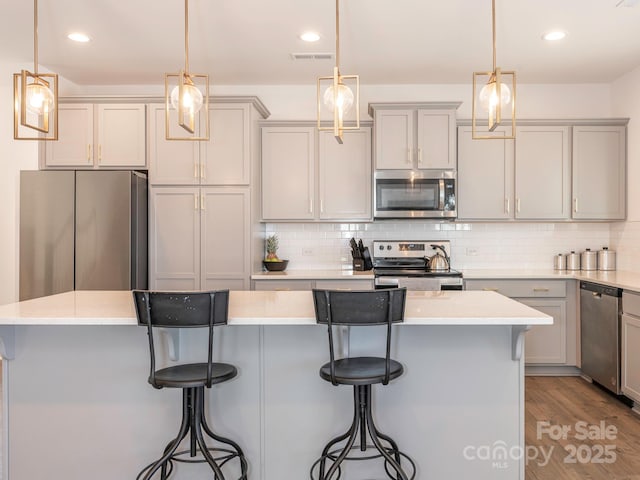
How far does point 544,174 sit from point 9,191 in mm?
4885

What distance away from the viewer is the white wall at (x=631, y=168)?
13.8 feet

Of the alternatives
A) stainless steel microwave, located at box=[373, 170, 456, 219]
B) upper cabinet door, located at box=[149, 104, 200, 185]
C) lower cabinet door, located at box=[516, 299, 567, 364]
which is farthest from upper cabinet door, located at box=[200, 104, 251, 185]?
lower cabinet door, located at box=[516, 299, 567, 364]

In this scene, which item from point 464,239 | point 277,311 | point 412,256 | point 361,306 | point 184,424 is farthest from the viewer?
point 464,239

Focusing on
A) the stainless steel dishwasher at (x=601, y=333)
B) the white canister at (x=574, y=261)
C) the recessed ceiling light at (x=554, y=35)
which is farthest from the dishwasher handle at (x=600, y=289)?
the recessed ceiling light at (x=554, y=35)

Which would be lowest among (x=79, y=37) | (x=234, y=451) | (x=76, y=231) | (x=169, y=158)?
(x=234, y=451)

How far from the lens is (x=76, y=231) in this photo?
3.79 m

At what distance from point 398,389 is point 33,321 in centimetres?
162

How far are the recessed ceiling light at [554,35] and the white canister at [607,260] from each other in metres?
2.03

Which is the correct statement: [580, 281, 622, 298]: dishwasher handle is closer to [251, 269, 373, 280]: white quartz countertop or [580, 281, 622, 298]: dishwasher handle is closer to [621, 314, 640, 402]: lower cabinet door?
[621, 314, 640, 402]: lower cabinet door

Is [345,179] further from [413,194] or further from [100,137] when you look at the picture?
[100,137]

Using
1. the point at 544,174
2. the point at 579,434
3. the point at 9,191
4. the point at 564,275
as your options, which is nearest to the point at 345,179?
the point at 544,174

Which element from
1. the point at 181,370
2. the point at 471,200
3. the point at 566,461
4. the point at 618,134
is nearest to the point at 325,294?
the point at 181,370

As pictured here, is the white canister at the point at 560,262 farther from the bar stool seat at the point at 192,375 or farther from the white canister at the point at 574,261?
the bar stool seat at the point at 192,375

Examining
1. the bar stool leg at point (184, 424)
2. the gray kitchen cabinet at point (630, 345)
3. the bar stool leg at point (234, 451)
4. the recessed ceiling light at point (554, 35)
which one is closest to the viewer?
the bar stool leg at point (184, 424)
